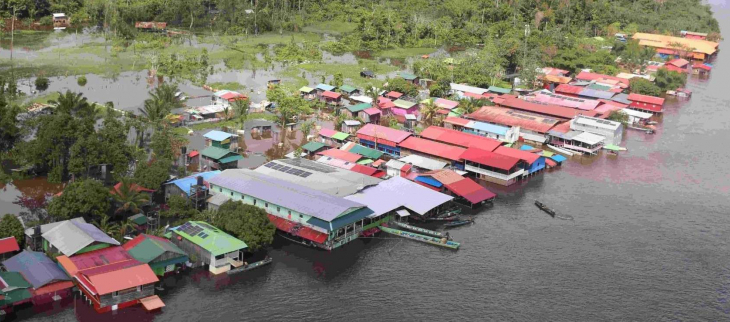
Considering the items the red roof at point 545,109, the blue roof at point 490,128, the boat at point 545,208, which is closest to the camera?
the boat at point 545,208

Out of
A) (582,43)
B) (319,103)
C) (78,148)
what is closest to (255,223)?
(78,148)

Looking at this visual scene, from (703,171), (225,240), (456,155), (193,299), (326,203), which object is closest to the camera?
(193,299)

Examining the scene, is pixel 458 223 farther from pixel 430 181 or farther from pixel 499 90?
pixel 499 90

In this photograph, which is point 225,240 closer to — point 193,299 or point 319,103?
point 193,299

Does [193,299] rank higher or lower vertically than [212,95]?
lower

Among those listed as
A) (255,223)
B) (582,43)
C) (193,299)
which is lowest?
(193,299)

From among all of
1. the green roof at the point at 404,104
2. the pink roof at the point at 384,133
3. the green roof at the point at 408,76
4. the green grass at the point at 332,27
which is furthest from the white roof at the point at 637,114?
the green grass at the point at 332,27

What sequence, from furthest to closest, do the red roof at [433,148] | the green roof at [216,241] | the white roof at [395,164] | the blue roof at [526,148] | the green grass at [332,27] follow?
the green grass at [332,27], the blue roof at [526,148], the red roof at [433,148], the white roof at [395,164], the green roof at [216,241]

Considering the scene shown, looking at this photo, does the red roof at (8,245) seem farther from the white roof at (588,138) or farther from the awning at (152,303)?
the white roof at (588,138)
